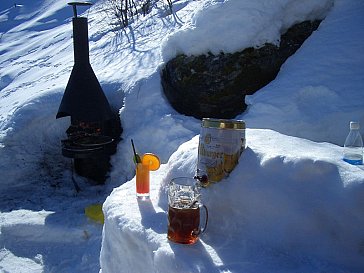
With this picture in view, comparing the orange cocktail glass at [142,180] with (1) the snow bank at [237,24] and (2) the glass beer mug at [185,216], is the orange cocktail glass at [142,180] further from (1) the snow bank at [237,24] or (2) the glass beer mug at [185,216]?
(1) the snow bank at [237,24]

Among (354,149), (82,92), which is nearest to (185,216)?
(354,149)

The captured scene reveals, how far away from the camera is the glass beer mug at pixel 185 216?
171cm

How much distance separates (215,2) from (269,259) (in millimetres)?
5134

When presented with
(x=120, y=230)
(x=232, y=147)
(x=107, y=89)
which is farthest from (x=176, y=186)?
(x=107, y=89)

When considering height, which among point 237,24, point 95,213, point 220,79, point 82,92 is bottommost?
point 95,213

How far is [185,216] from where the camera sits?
5.60 ft

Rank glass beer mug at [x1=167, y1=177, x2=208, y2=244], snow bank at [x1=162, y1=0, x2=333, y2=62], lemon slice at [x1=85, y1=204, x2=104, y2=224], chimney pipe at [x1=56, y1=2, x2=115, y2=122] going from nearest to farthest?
glass beer mug at [x1=167, y1=177, x2=208, y2=244] < lemon slice at [x1=85, y1=204, x2=104, y2=224] < chimney pipe at [x1=56, y1=2, x2=115, y2=122] < snow bank at [x1=162, y1=0, x2=333, y2=62]

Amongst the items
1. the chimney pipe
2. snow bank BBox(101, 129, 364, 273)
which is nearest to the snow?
snow bank BBox(101, 129, 364, 273)

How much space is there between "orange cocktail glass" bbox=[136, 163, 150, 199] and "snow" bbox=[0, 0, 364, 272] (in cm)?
6

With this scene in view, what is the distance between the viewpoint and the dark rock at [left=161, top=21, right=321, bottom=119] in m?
5.32

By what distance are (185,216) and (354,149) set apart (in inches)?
40.1

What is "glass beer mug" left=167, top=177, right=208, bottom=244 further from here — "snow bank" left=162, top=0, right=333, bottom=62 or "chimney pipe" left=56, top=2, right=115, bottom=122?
"snow bank" left=162, top=0, right=333, bottom=62

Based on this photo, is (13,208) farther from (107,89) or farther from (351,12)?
(351,12)

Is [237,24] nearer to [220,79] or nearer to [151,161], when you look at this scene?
[220,79]
